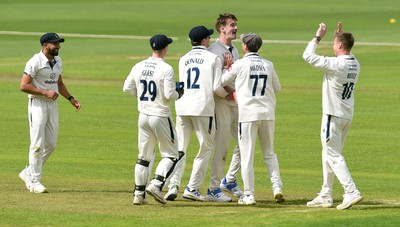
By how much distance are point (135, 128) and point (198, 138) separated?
389 inches

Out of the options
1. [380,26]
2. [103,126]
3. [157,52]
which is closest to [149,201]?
[157,52]

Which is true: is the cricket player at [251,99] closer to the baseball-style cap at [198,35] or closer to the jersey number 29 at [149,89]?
the baseball-style cap at [198,35]

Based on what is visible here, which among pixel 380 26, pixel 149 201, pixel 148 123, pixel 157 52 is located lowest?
pixel 149 201

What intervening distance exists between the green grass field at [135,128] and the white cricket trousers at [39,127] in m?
0.48

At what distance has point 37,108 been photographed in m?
16.8

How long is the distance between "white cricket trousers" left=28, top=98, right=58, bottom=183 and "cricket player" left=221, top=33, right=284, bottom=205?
9.79ft

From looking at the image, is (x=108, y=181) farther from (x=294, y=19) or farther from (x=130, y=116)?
(x=294, y=19)

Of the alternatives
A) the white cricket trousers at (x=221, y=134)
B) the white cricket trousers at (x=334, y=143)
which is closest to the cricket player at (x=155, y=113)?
the white cricket trousers at (x=221, y=134)

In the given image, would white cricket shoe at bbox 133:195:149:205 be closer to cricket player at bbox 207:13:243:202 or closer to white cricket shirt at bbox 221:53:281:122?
cricket player at bbox 207:13:243:202

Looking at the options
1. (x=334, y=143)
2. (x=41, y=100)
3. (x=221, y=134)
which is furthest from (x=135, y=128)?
(x=334, y=143)

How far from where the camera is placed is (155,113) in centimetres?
1534

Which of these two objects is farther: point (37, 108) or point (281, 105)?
point (281, 105)

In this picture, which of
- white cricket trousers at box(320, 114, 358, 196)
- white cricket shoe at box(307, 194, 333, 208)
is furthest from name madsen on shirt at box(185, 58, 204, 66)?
white cricket shoe at box(307, 194, 333, 208)

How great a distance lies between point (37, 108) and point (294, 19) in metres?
43.0
